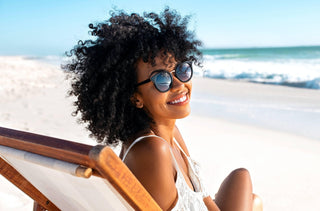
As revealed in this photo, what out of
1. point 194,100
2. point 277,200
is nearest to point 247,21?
point 194,100

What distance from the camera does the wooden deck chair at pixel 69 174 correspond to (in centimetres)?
98

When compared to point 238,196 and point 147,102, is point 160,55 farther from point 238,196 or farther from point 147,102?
point 238,196

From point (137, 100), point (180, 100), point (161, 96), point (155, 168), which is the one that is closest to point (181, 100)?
point (180, 100)

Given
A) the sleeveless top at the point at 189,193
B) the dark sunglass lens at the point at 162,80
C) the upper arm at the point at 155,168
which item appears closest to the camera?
the upper arm at the point at 155,168

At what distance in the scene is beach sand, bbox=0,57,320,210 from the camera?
3.72m

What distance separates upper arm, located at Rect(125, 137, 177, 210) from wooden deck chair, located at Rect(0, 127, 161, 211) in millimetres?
201

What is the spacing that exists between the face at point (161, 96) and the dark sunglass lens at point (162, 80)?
0.03m

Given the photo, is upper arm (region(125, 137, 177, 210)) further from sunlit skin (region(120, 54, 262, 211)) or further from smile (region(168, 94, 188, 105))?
smile (region(168, 94, 188, 105))

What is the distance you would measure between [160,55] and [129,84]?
0.70 feet

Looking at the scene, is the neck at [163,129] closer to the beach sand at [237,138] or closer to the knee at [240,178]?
the knee at [240,178]

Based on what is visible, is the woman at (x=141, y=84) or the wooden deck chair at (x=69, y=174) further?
the woman at (x=141, y=84)

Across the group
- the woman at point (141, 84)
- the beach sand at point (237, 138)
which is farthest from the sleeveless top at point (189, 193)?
the beach sand at point (237, 138)

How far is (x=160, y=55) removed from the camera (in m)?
1.80

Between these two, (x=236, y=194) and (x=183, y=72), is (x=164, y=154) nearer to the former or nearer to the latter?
(x=183, y=72)
